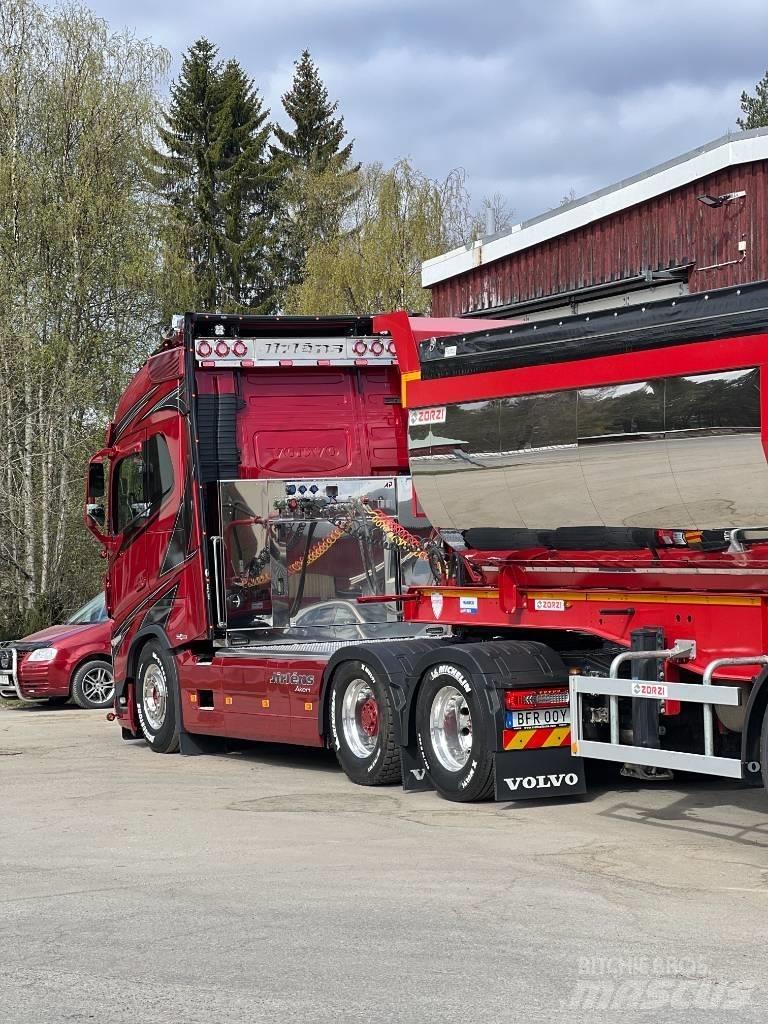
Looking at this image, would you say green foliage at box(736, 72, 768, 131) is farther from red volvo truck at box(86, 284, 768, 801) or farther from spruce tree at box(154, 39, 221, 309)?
red volvo truck at box(86, 284, 768, 801)

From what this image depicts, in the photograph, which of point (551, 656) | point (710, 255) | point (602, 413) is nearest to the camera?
point (602, 413)

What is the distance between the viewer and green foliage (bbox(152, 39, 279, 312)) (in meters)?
50.1

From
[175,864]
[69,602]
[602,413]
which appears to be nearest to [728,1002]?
[175,864]

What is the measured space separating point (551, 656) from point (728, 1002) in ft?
15.5

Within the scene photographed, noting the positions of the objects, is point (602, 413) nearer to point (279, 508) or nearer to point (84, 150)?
point (279, 508)

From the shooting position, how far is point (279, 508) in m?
13.0

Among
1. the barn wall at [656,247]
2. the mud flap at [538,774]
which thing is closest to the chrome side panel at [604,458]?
the mud flap at [538,774]

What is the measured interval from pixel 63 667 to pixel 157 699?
600cm

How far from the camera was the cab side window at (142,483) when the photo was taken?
45.1 ft

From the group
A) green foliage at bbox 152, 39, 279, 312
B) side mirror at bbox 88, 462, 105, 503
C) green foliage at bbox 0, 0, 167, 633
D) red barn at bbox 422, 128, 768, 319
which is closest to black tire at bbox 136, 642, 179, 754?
side mirror at bbox 88, 462, 105, 503

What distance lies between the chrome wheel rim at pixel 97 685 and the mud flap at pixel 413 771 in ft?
32.9

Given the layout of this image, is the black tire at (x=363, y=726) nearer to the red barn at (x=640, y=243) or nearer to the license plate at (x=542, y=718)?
the license plate at (x=542, y=718)

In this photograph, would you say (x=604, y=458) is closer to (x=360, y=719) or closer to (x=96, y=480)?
(x=360, y=719)

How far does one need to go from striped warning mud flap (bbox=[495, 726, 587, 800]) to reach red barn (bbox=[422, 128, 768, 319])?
887 cm
